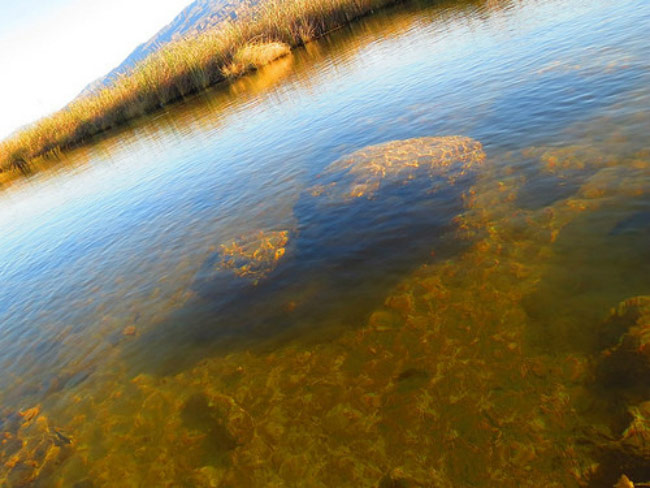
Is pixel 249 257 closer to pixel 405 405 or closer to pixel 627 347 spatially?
pixel 405 405

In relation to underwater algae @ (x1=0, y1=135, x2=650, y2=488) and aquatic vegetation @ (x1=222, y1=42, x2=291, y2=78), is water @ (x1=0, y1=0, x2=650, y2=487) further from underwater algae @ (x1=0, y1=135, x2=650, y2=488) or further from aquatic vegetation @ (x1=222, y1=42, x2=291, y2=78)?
aquatic vegetation @ (x1=222, y1=42, x2=291, y2=78)

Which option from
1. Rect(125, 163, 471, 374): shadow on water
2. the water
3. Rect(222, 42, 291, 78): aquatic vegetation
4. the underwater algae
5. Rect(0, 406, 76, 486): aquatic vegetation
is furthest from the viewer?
Rect(222, 42, 291, 78): aquatic vegetation

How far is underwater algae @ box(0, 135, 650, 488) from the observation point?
8.97 feet

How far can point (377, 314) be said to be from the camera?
4.34 m

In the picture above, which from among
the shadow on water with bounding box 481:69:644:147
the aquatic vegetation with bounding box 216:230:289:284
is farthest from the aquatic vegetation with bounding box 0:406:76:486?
the shadow on water with bounding box 481:69:644:147

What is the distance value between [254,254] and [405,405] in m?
3.97

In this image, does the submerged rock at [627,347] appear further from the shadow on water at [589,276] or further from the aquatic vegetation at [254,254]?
the aquatic vegetation at [254,254]

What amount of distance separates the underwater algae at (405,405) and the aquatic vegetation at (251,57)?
30.5 metres

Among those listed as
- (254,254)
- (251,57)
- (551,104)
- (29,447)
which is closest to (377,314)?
(254,254)

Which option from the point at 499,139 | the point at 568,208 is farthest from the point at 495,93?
the point at 568,208

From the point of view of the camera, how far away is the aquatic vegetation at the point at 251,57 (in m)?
30.2

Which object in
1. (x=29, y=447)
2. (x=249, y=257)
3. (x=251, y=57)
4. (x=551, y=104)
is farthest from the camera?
(x=251, y=57)

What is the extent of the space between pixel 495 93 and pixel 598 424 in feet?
29.5

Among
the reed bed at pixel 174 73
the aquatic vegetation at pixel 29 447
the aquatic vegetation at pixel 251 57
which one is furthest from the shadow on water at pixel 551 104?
the reed bed at pixel 174 73
